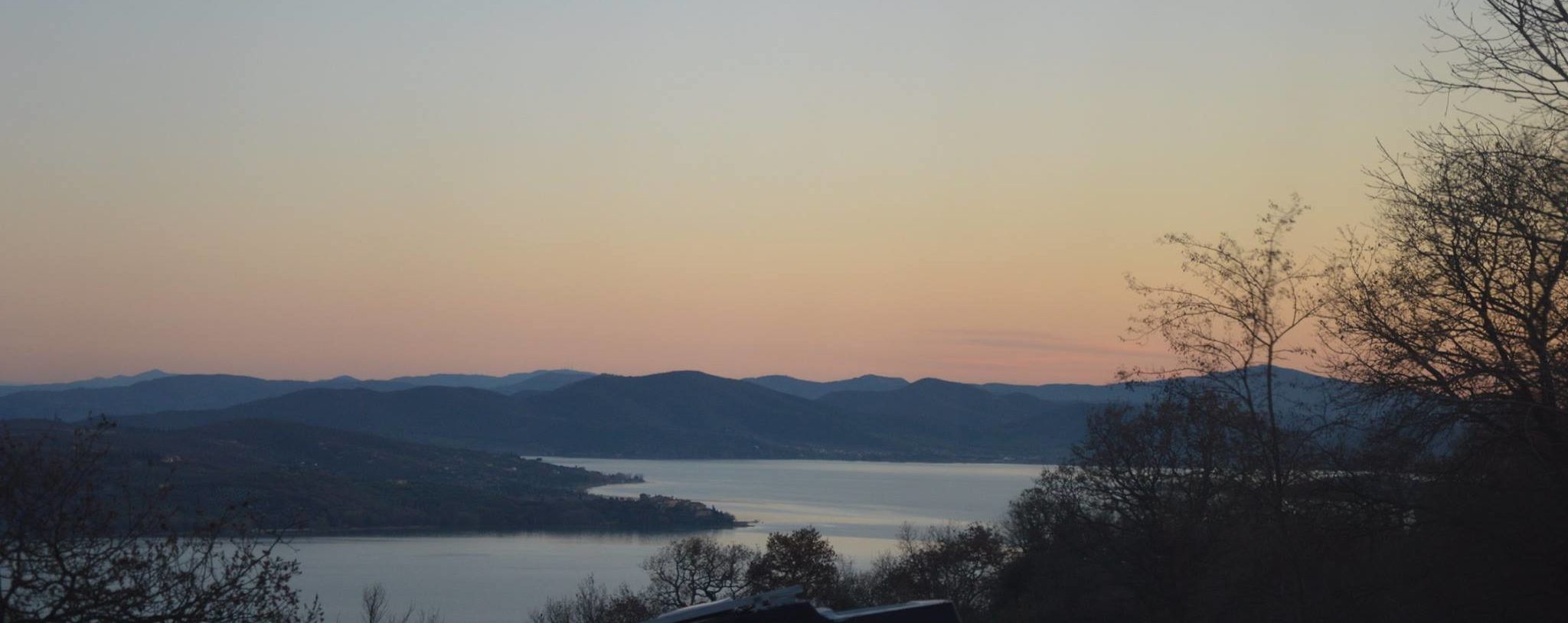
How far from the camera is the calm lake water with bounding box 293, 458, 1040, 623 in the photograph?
57406 mm

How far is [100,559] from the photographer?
7.01 metres

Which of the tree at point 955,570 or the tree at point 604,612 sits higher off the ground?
the tree at point 955,570

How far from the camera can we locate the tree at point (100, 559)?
6660 mm

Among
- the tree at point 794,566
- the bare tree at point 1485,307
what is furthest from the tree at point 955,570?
the bare tree at point 1485,307

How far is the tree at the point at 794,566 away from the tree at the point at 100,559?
98.4 ft

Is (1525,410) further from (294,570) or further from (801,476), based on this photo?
(801,476)

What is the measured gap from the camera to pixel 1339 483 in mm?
12102

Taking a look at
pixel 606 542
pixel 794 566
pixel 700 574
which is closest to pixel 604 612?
pixel 794 566

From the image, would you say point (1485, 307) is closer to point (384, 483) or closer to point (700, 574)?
point (700, 574)

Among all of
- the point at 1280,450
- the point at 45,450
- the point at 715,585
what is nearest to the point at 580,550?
the point at 715,585

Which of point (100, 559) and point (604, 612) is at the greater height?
point (100, 559)

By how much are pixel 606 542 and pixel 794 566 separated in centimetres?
5986

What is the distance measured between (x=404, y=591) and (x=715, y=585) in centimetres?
2133

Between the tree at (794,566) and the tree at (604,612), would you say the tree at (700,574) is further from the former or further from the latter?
the tree at (604,612)
